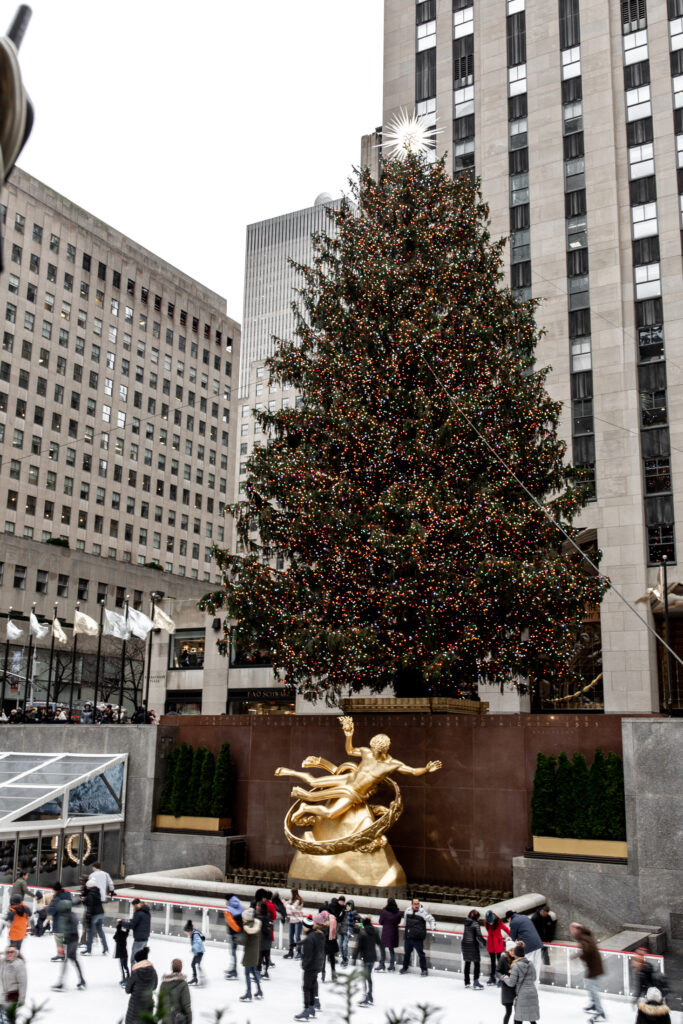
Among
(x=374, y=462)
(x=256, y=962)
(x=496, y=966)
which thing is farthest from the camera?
(x=374, y=462)

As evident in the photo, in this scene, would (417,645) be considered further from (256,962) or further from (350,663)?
(256,962)

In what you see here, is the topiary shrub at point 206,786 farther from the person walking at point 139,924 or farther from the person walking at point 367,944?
the person walking at point 367,944

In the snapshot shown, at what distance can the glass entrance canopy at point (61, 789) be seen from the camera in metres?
25.3

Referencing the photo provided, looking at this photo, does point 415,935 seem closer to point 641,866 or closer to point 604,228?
point 641,866

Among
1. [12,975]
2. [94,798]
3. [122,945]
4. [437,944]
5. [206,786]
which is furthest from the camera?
[94,798]

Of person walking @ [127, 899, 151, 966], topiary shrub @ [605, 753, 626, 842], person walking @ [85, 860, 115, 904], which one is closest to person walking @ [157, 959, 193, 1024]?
person walking @ [127, 899, 151, 966]

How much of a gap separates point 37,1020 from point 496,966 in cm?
777

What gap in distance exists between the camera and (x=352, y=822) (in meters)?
22.3

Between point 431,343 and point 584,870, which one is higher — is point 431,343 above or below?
Result: above

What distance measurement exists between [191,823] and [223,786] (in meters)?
1.44

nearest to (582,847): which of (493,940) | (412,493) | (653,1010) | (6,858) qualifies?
(493,940)

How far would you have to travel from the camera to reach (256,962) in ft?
50.1

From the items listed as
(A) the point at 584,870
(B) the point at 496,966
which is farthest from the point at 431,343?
(B) the point at 496,966

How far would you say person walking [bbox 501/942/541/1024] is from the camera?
13.0 m
